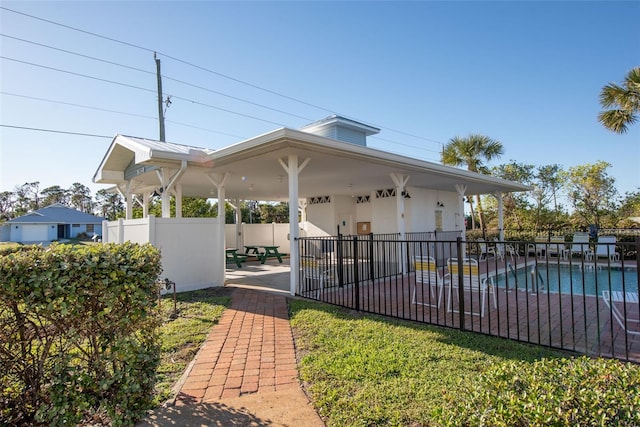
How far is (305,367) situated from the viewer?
3.37 meters

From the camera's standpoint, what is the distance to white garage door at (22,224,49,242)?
33641 mm

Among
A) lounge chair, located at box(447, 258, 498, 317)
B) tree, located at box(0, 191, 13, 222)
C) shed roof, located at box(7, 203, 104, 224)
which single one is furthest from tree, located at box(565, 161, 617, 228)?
tree, located at box(0, 191, 13, 222)

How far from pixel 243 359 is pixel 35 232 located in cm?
4197

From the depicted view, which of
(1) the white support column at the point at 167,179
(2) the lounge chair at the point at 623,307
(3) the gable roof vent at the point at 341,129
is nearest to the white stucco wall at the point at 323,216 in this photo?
(3) the gable roof vent at the point at 341,129

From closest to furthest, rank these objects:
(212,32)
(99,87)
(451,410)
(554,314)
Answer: (451,410), (554,314), (212,32), (99,87)

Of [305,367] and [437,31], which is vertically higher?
[437,31]

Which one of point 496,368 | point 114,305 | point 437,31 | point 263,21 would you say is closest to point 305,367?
point 114,305

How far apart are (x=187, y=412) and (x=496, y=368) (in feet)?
7.44

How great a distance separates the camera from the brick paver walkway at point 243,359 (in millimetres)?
2959

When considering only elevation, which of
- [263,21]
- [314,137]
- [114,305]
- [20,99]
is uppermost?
[263,21]

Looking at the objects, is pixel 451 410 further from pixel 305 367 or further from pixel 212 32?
pixel 212 32

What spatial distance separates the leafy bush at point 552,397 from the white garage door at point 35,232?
4351cm

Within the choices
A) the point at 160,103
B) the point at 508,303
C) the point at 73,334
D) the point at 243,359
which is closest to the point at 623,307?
the point at 508,303

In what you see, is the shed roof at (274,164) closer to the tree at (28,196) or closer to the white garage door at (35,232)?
the white garage door at (35,232)
